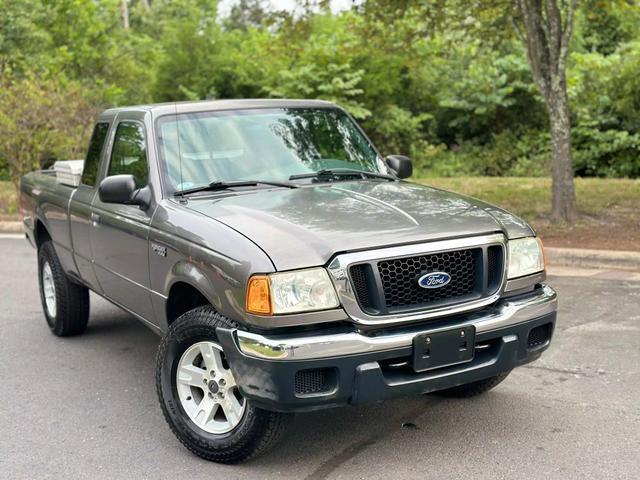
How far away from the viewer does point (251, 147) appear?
4.88 m

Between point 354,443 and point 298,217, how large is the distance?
4.10 feet

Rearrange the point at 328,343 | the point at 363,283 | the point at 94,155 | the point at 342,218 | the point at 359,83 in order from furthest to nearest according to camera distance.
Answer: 1. the point at 359,83
2. the point at 94,155
3. the point at 342,218
4. the point at 363,283
5. the point at 328,343

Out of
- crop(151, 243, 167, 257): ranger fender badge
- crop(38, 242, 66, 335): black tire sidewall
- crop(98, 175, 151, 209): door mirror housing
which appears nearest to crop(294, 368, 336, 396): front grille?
crop(151, 243, 167, 257): ranger fender badge

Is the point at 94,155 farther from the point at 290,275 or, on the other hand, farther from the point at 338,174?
the point at 290,275

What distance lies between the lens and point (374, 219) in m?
3.92

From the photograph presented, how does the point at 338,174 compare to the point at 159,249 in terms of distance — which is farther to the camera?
the point at 338,174

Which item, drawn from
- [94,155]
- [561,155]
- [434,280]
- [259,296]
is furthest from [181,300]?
[561,155]

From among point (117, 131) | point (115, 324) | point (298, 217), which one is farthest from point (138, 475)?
point (115, 324)

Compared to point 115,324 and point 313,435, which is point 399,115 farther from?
point 313,435

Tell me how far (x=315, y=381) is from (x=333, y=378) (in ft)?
0.27

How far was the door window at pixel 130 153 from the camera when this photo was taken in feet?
16.1

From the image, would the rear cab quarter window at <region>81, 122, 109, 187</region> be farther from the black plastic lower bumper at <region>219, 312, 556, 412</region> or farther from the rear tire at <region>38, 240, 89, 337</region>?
the black plastic lower bumper at <region>219, 312, 556, 412</region>

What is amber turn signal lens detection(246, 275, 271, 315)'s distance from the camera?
11.6ft

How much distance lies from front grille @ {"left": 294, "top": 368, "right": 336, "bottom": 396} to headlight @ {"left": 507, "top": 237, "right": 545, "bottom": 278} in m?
1.11
